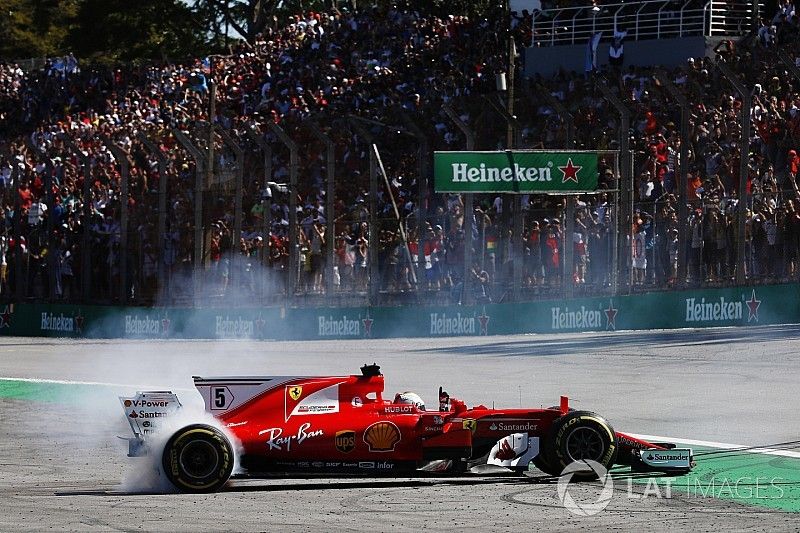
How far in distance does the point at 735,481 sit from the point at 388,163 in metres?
18.6

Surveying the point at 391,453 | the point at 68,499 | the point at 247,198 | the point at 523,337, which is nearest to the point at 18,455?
the point at 68,499

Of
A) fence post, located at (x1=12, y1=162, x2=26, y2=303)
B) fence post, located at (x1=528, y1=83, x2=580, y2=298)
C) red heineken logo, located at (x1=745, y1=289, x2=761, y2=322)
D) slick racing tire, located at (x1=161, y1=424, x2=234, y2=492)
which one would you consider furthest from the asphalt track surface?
fence post, located at (x1=12, y1=162, x2=26, y2=303)

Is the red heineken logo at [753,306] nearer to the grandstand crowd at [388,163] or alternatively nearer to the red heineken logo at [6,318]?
the grandstand crowd at [388,163]

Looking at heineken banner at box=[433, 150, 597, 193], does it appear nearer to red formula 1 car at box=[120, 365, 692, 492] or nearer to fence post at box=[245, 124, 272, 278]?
fence post at box=[245, 124, 272, 278]

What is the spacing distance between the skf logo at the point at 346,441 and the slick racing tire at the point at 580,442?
1.42 m

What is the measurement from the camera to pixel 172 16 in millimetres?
60812

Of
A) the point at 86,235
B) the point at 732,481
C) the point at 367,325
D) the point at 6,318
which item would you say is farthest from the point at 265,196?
the point at 732,481

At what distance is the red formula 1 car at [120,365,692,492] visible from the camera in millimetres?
10586

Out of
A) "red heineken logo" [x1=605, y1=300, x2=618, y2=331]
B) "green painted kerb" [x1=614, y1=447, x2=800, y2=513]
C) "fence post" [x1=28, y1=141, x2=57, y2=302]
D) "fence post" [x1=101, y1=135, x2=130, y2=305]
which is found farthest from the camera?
"fence post" [x1=28, y1=141, x2=57, y2=302]

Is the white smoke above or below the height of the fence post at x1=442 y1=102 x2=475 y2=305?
below

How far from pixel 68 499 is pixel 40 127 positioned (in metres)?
30.0

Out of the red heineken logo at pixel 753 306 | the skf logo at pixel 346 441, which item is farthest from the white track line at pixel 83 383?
the red heineken logo at pixel 753 306

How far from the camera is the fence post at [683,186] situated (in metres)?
21.9

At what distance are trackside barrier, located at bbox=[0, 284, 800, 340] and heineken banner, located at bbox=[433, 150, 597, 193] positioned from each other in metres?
1.94
